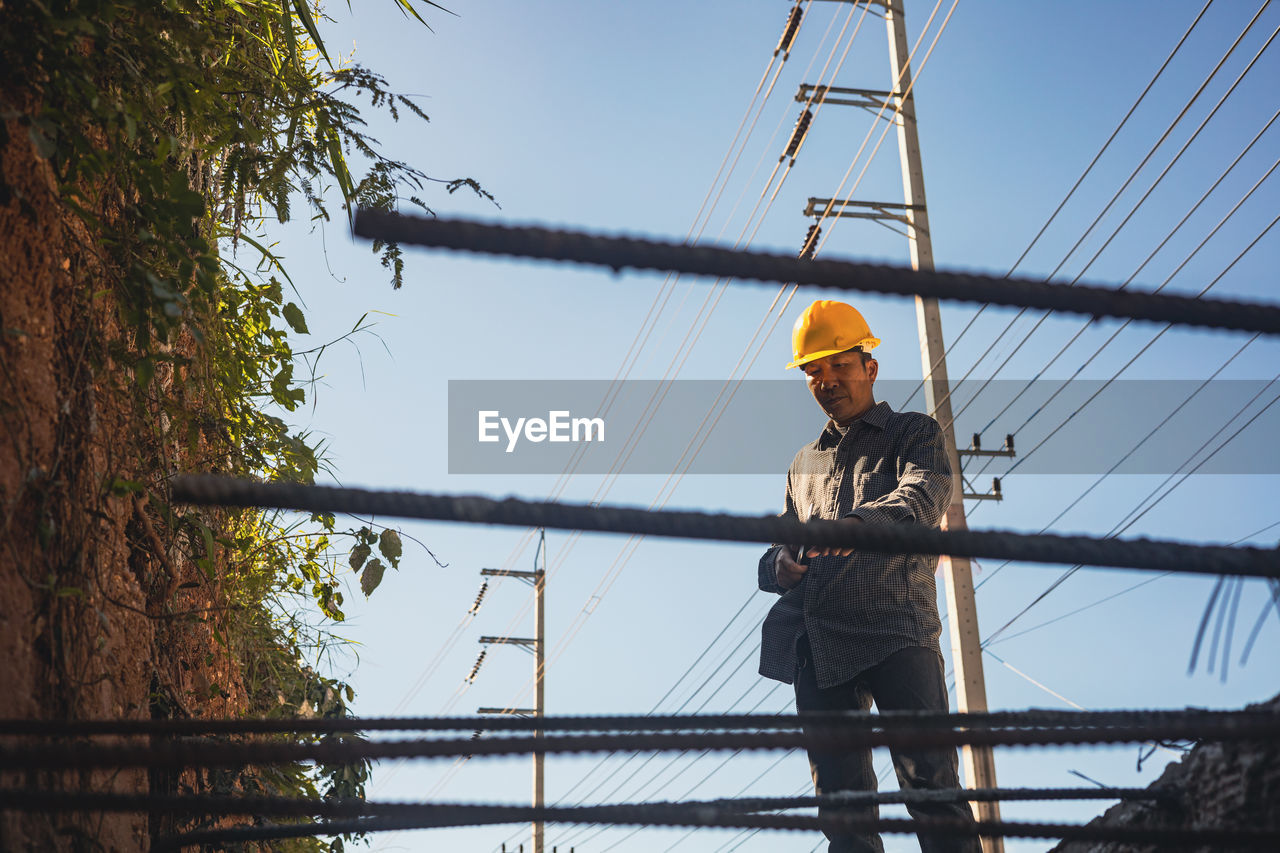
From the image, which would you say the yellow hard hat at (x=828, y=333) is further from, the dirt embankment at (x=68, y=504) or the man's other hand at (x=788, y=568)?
the dirt embankment at (x=68, y=504)

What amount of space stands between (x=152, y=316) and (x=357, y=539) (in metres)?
1.17

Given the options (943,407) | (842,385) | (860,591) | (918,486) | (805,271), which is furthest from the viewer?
(943,407)

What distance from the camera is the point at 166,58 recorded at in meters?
2.07

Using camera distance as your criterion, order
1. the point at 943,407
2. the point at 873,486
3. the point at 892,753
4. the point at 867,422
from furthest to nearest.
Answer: the point at 943,407, the point at 867,422, the point at 873,486, the point at 892,753

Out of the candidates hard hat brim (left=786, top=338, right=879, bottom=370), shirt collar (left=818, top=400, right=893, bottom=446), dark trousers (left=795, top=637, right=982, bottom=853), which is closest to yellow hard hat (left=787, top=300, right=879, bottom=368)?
hard hat brim (left=786, top=338, right=879, bottom=370)

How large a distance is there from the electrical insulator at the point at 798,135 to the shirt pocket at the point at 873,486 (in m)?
8.96

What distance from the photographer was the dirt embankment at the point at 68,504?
1.63m

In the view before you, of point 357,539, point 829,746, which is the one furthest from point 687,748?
point 357,539

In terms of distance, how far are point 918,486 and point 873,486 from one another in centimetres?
30

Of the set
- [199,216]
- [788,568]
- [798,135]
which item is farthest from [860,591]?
[798,135]

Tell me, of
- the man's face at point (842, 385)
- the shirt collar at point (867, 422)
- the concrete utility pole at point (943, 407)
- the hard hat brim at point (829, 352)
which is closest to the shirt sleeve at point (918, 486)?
the shirt collar at point (867, 422)

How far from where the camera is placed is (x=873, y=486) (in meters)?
3.11

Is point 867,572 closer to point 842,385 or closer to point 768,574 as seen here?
point 768,574

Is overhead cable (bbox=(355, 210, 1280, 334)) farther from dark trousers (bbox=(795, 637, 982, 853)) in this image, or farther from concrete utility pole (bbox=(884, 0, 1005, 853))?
concrete utility pole (bbox=(884, 0, 1005, 853))
